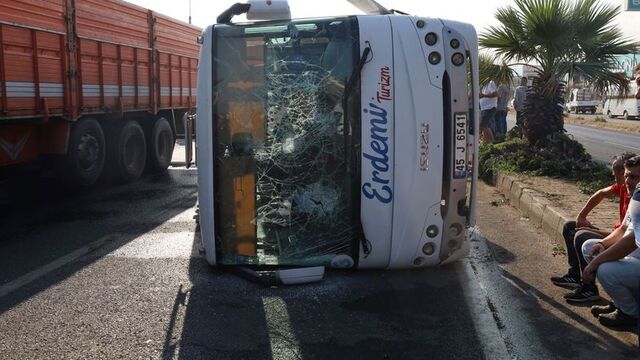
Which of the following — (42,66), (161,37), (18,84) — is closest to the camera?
(18,84)

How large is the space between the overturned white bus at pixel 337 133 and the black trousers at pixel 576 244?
2.94 ft

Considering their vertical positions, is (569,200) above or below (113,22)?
below

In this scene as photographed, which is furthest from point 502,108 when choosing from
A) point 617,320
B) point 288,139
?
point 617,320

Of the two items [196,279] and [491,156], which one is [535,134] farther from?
[196,279]

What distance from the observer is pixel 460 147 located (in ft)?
16.3

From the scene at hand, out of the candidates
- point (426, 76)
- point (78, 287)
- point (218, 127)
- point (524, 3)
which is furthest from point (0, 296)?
point (524, 3)

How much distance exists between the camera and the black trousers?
4.83 metres

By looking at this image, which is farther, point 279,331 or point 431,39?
point 431,39

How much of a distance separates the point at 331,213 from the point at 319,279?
554mm

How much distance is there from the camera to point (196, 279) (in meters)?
5.24

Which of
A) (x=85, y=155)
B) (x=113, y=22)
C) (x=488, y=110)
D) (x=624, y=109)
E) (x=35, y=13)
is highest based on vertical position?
(x=113, y=22)

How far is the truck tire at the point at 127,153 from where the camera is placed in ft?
32.9

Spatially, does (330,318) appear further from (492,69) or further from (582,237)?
(492,69)

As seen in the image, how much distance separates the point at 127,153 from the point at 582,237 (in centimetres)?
780
